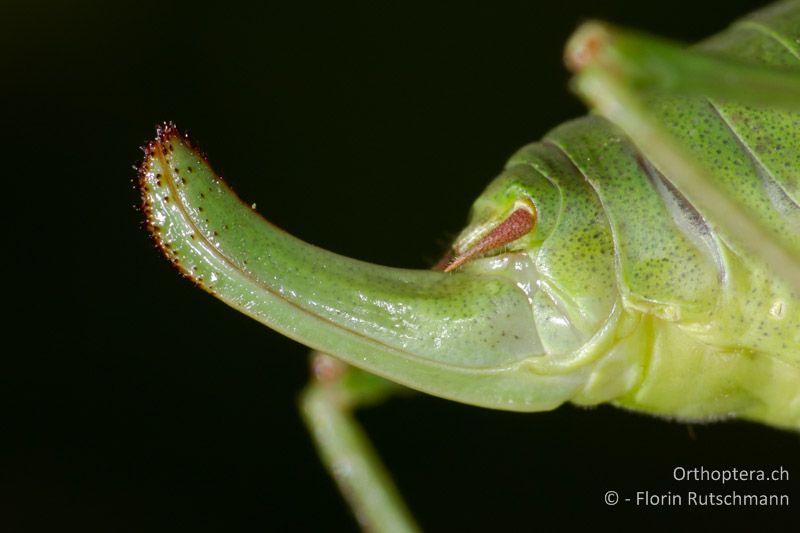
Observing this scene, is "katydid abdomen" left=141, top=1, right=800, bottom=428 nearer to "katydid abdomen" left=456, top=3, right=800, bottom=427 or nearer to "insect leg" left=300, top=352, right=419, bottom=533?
"katydid abdomen" left=456, top=3, right=800, bottom=427

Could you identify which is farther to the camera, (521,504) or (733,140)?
(521,504)

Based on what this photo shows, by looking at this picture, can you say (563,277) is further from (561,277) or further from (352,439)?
(352,439)

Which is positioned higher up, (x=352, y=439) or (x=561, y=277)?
(x=352, y=439)

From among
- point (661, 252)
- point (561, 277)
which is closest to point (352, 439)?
point (561, 277)

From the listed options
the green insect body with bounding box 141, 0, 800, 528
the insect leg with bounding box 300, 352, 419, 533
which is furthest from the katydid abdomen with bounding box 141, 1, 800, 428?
the insect leg with bounding box 300, 352, 419, 533

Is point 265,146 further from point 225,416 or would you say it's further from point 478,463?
point 478,463

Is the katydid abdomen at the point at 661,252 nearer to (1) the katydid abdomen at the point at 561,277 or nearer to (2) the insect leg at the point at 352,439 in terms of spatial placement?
(1) the katydid abdomen at the point at 561,277

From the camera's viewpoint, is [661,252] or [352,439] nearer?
[661,252]

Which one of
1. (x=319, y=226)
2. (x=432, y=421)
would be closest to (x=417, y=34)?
(x=319, y=226)
